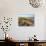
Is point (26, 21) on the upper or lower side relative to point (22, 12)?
lower

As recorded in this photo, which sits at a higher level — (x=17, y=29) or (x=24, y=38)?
(x=17, y=29)

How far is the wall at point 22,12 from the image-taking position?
4969 mm

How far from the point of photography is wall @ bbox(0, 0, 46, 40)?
16.3 feet

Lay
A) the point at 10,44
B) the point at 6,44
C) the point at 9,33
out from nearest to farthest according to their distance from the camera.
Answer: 1. the point at 10,44
2. the point at 6,44
3. the point at 9,33

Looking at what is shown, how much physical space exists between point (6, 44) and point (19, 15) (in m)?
1.46

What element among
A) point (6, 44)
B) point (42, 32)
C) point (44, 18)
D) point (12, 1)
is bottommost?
point (6, 44)

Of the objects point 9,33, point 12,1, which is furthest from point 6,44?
point 12,1

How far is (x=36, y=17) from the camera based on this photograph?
505cm

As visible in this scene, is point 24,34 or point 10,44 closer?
point 10,44

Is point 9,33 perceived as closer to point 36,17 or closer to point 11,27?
point 11,27

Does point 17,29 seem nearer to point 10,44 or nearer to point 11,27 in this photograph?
point 11,27

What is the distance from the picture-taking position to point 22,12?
16.5 feet

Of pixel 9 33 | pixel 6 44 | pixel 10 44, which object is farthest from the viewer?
pixel 9 33

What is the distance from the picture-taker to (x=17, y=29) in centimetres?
497
